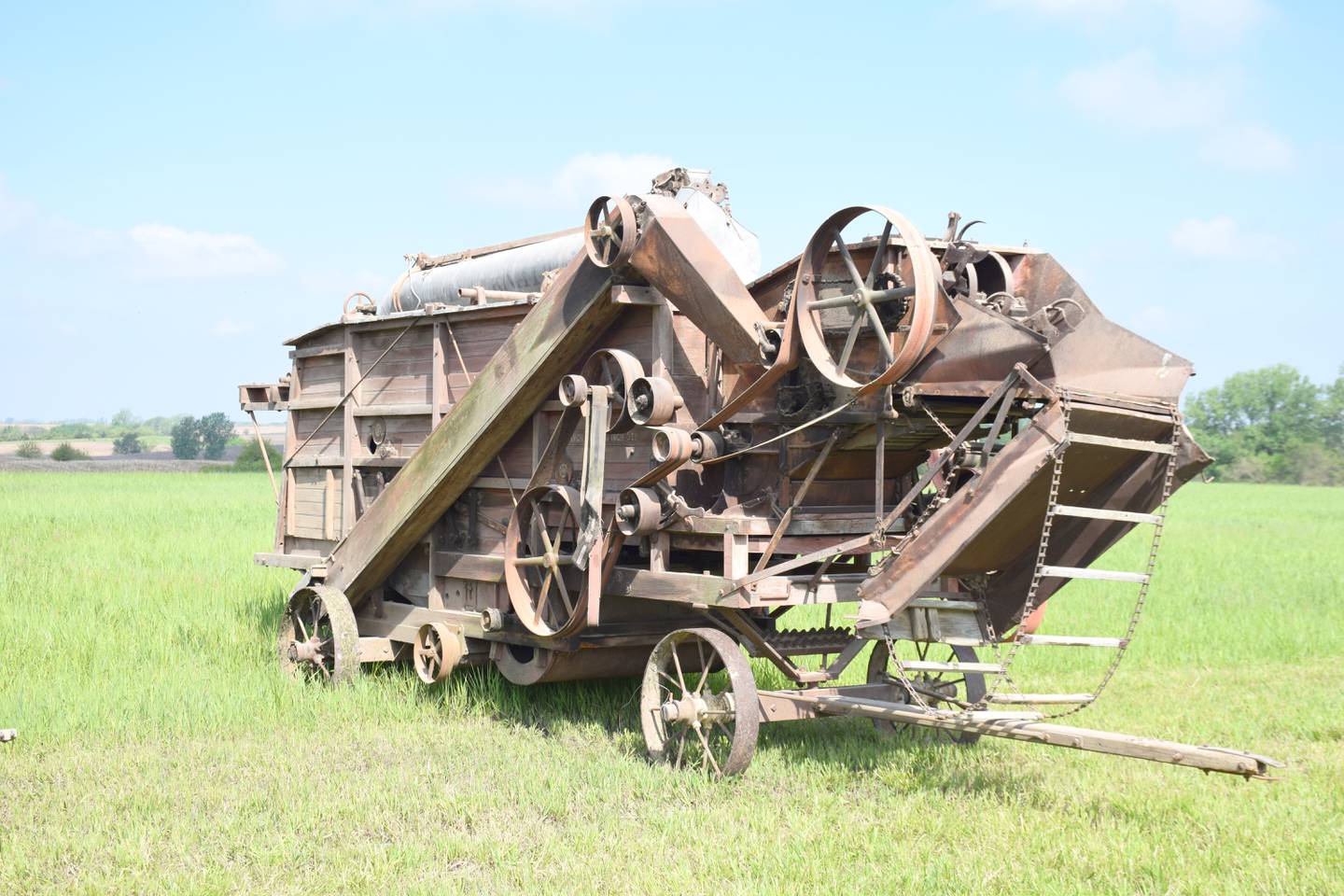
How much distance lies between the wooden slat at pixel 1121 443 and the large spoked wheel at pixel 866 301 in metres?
0.82

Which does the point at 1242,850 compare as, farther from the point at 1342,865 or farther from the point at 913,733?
the point at 913,733

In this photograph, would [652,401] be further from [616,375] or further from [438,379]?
[438,379]

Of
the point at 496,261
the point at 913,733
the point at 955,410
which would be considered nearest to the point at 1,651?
the point at 496,261

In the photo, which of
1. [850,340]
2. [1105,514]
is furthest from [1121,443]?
[850,340]

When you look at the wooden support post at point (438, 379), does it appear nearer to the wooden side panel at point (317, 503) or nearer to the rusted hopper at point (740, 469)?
the rusted hopper at point (740, 469)

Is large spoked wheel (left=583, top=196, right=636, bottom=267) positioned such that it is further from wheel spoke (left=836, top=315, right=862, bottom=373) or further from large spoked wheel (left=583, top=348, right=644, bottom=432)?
wheel spoke (left=836, top=315, right=862, bottom=373)

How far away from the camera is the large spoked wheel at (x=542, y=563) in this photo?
7.86m

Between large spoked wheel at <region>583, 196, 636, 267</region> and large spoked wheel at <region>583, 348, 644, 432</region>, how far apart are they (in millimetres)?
530

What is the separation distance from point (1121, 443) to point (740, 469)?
2.20 meters

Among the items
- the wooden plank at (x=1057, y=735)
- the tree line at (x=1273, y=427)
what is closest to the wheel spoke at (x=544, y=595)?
the wooden plank at (x=1057, y=735)

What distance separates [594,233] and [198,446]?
9372 cm

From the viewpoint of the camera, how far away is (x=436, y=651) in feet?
29.3

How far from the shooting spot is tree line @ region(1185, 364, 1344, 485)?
73.1 meters

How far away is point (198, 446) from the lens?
311ft
